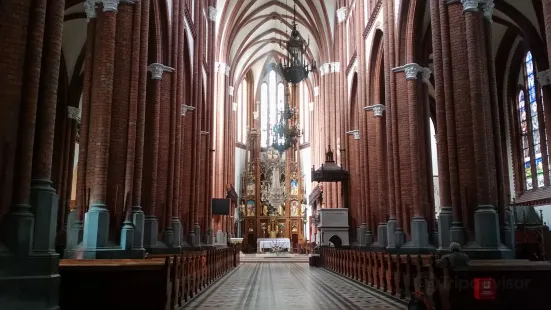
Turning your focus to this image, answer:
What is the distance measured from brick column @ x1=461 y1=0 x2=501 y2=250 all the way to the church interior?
4 centimetres

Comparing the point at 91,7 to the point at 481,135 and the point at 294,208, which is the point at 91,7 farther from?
the point at 294,208

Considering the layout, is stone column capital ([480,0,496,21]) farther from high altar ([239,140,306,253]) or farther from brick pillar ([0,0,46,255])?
high altar ([239,140,306,253])

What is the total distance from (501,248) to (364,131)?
11.4 metres

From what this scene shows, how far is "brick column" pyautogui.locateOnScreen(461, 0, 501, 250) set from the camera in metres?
10.4

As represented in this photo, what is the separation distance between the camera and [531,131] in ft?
74.2

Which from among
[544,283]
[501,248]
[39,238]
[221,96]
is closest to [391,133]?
[501,248]

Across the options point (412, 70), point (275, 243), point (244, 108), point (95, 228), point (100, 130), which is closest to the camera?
point (95, 228)

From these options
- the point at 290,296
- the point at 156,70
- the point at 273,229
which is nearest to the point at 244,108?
the point at 273,229

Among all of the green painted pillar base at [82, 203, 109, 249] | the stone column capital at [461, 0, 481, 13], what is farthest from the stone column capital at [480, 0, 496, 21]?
the green painted pillar base at [82, 203, 109, 249]

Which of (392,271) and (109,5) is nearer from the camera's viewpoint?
(392,271)

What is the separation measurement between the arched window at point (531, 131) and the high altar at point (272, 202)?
2165 cm

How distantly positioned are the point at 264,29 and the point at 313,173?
865 inches

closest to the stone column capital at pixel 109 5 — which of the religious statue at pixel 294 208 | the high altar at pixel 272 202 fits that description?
the high altar at pixel 272 202

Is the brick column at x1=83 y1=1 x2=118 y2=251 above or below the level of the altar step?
above
